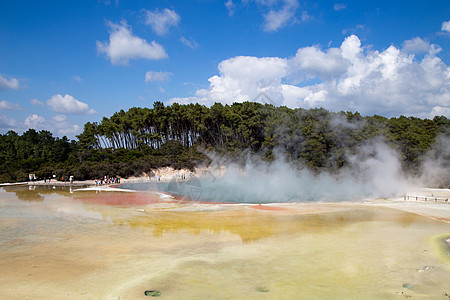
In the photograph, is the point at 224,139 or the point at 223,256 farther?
the point at 224,139

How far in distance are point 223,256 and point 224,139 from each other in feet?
144

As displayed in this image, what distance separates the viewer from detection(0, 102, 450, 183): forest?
33.6 meters

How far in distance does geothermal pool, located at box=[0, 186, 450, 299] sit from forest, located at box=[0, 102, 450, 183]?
738 inches

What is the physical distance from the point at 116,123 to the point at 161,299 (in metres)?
55.5

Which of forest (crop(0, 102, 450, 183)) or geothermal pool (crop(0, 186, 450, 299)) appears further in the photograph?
forest (crop(0, 102, 450, 183))

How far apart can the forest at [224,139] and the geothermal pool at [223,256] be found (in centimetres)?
1875

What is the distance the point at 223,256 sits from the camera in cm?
931

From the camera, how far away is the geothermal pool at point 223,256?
273 inches

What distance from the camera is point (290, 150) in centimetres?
3884

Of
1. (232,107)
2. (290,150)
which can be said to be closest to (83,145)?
(232,107)

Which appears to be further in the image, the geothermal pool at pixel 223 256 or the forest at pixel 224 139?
the forest at pixel 224 139

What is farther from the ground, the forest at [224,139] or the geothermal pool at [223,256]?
the forest at [224,139]

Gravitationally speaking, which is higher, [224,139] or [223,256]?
[224,139]

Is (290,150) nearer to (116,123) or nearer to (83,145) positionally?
(116,123)
